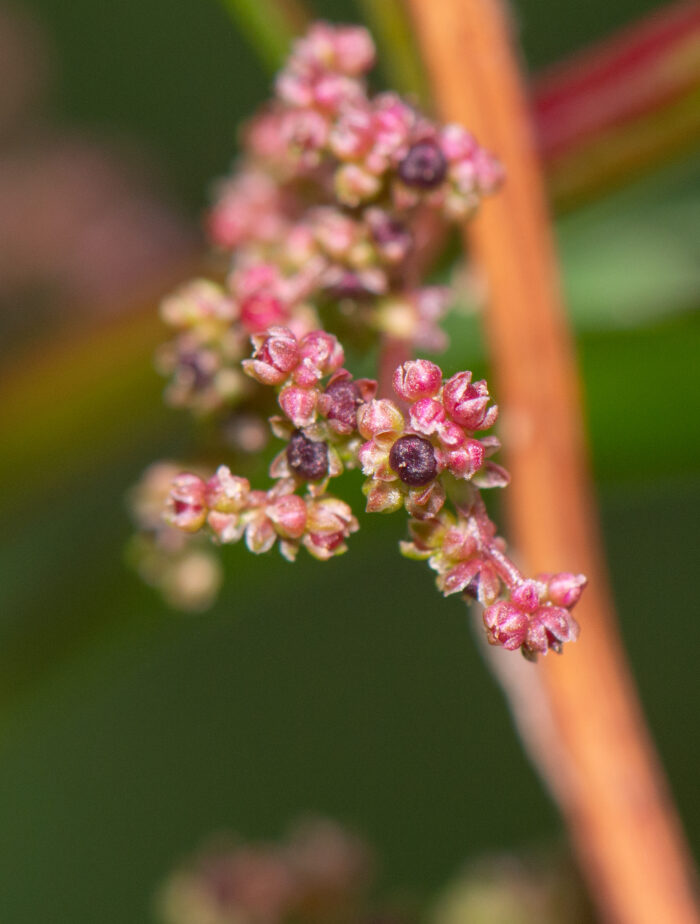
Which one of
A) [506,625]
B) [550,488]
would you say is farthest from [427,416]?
[550,488]

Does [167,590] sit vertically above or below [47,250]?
below

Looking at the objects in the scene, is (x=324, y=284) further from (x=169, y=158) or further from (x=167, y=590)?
(x=169, y=158)

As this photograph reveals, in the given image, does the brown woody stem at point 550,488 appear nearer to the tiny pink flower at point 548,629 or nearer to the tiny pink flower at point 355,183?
the tiny pink flower at point 355,183

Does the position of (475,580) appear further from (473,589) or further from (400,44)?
(400,44)

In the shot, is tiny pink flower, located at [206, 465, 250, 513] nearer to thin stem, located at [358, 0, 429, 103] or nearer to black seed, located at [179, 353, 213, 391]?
black seed, located at [179, 353, 213, 391]

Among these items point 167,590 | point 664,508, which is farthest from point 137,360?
point 664,508

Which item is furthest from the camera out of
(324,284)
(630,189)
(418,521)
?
(630,189)

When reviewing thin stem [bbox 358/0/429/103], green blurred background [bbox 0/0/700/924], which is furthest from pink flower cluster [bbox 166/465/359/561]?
green blurred background [bbox 0/0/700/924]
